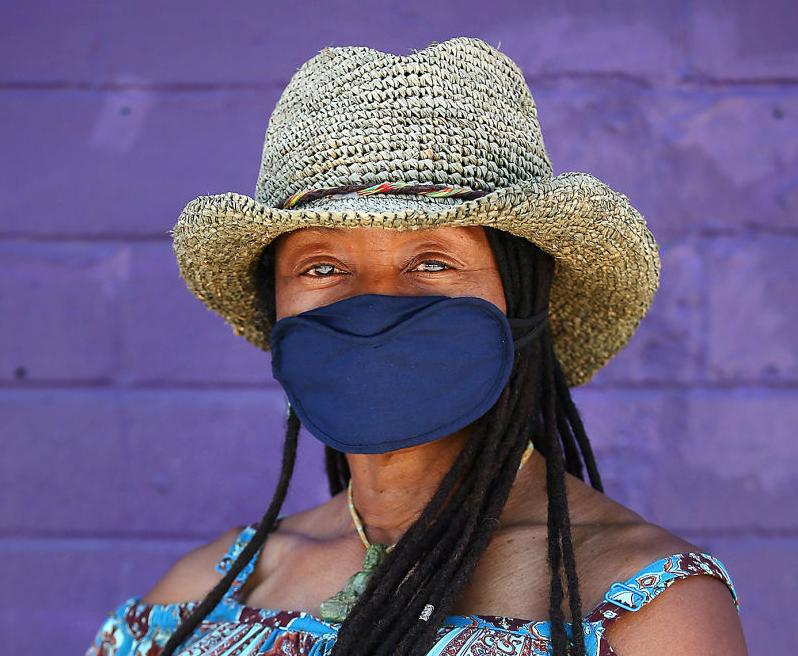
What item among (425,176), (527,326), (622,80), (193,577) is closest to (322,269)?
(425,176)

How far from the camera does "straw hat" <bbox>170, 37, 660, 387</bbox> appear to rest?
1743 mm

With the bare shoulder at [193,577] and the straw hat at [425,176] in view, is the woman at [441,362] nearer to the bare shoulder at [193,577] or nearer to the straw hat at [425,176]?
the straw hat at [425,176]

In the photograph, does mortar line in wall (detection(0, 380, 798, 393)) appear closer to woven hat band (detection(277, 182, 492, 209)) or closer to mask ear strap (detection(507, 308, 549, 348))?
mask ear strap (detection(507, 308, 549, 348))

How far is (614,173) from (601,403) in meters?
0.66

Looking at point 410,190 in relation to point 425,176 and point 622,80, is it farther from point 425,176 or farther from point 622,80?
point 622,80

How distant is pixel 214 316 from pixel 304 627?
1508 millimetres

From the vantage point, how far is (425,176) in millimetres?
1775

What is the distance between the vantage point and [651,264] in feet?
6.44

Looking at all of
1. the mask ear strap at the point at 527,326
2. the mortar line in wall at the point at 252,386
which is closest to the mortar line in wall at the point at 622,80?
the mortar line in wall at the point at 252,386

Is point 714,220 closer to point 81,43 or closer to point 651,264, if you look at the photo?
point 651,264

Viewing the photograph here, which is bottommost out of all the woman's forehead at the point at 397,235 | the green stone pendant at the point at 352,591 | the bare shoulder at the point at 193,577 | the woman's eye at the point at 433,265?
the bare shoulder at the point at 193,577

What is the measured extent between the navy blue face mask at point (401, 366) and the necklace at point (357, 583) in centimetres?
21

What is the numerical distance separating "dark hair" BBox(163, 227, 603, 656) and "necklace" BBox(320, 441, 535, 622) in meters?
0.06

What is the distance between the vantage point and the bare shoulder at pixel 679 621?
5.08ft
